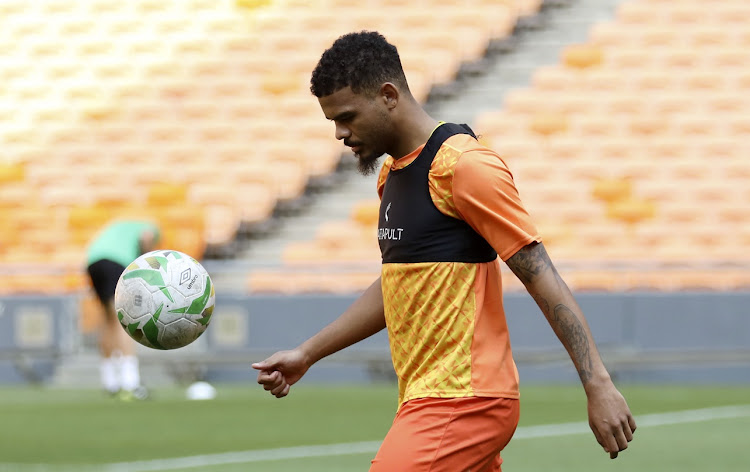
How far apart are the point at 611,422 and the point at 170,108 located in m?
14.5

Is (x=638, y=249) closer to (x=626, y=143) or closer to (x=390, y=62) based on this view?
(x=626, y=143)

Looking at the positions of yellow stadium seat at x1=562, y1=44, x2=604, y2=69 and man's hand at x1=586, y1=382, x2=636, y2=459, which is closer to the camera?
man's hand at x1=586, y1=382, x2=636, y2=459

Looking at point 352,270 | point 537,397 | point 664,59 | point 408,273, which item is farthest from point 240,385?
point 408,273

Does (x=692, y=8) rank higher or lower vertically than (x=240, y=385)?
higher

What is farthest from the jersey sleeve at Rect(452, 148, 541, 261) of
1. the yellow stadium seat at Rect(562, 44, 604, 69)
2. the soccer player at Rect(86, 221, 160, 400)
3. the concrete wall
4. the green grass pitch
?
the yellow stadium seat at Rect(562, 44, 604, 69)

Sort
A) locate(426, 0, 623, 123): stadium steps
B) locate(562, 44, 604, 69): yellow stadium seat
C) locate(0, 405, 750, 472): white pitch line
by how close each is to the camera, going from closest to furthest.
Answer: locate(0, 405, 750, 472): white pitch line, locate(562, 44, 604, 69): yellow stadium seat, locate(426, 0, 623, 123): stadium steps

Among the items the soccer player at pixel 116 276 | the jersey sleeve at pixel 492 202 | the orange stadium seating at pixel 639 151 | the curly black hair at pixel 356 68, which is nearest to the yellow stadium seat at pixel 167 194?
the orange stadium seating at pixel 639 151

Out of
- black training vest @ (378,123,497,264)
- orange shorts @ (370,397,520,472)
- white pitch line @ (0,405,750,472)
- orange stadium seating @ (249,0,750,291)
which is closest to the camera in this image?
orange shorts @ (370,397,520,472)

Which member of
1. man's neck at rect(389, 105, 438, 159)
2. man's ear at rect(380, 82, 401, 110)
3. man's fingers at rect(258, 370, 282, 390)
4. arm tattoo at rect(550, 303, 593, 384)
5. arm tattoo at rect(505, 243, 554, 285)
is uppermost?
man's ear at rect(380, 82, 401, 110)

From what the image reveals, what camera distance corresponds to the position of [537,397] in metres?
12.5

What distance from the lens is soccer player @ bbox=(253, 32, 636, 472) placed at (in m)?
3.79

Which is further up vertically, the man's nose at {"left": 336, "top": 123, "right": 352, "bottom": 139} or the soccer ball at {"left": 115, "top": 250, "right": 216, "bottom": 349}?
→ the man's nose at {"left": 336, "top": 123, "right": 352, "bottom": 139}

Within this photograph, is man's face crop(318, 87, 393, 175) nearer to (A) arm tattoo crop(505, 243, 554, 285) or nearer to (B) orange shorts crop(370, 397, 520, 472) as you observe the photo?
(A) arm tattoo crop(505, 243, 554, 285)

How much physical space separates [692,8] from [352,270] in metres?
6.00
